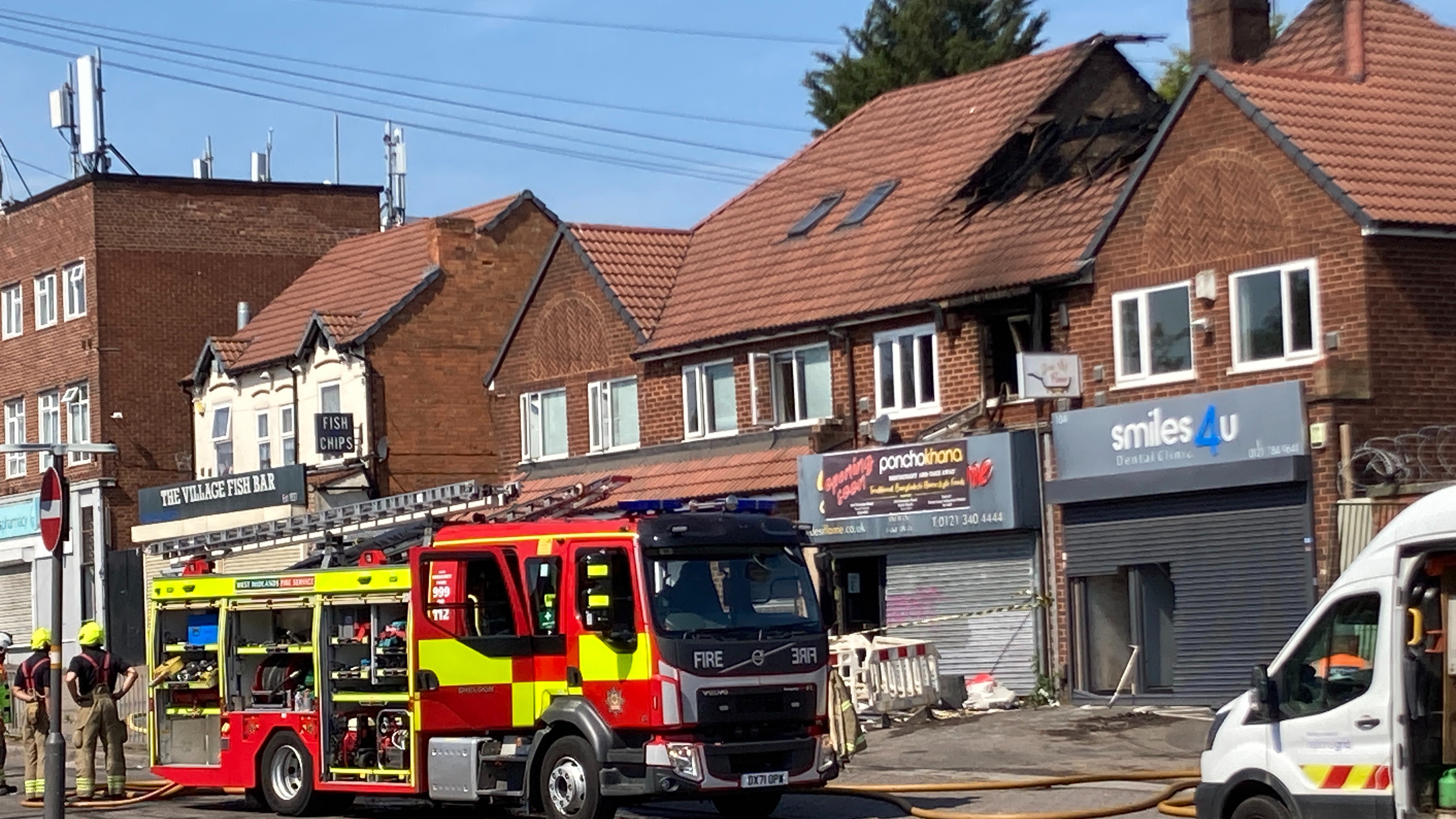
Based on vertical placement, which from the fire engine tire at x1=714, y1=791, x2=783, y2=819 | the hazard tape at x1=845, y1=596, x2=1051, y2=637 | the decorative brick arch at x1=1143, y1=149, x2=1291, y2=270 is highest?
the decorative brick arch at x1=1143, y1=149, x2=1291, y2=270

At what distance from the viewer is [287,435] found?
43.8 metres

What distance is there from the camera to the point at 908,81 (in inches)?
2267

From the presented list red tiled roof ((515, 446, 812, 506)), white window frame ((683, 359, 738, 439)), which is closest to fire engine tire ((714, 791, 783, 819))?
red tiled roof ((515, 446, 812, 506))

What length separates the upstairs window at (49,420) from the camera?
5066 centimetres

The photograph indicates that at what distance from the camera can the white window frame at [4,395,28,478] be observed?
52.3m

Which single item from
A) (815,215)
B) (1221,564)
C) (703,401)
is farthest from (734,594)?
(815,215)

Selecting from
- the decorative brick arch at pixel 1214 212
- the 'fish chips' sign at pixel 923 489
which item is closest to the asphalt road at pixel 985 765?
the 'fish chips' sign at pixel 923 489

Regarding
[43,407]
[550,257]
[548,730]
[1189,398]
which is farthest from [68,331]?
[548,730]

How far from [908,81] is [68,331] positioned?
22248mm

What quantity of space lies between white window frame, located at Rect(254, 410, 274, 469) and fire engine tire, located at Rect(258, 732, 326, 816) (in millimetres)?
24702

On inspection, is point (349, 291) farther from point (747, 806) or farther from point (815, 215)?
point (747, 806)

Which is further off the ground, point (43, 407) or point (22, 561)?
point (43, 407)

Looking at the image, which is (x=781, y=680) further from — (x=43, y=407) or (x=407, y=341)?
(x=43, y=407)

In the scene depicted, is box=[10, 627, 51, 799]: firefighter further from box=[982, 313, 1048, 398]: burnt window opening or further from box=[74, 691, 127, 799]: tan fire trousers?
Answer: box=[982, 313, 1048, 398]: burnt window opening
